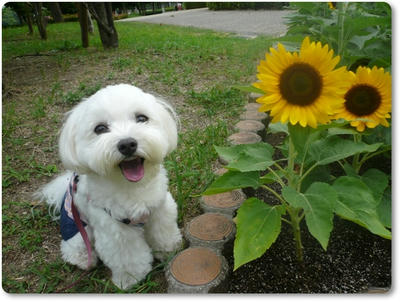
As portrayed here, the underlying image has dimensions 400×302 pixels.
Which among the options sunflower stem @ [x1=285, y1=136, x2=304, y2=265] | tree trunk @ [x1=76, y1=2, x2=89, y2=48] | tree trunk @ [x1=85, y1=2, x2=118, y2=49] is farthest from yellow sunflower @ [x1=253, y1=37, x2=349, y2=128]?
tree trunk @ [x1=76, y1=2, x2=89, y2=48]

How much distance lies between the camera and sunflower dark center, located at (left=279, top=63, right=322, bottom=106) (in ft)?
3.50

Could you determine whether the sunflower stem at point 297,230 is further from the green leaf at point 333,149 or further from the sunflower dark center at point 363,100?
the sunflower dark center at point 363,100

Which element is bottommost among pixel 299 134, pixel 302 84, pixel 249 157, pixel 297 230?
pixel 297 230

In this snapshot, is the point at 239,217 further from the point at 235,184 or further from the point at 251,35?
the point at 251,35

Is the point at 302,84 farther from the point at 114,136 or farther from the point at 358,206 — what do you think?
the point at 114,136

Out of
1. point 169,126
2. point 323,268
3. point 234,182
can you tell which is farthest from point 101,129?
point 323,268

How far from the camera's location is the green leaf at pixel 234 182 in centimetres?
138

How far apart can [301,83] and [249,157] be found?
17.0 inches

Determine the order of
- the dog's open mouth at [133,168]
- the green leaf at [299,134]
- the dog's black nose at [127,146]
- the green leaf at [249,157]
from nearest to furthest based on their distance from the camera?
the green leaf at [299,134]
the green leaf at [249,157]
the dog's black nose at [127,146]
the dog's open mouth at [133,168]

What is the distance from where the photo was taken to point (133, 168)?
1.54 meters

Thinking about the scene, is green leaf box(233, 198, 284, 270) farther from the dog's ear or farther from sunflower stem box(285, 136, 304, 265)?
the dog's ear

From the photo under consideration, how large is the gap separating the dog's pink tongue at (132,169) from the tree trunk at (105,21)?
516 centimetres

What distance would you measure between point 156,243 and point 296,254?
33.2 inches

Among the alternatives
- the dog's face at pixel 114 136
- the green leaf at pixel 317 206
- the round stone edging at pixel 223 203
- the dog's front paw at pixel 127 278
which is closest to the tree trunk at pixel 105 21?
the dog's face at pixel 114 136
